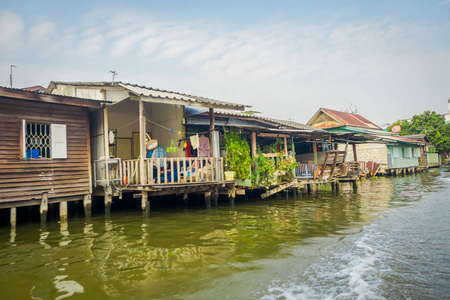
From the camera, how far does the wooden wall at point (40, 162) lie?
342 inches

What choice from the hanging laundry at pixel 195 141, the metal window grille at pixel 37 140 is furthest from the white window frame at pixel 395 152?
the metal window grille at pixel 37 140

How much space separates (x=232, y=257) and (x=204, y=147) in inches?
266

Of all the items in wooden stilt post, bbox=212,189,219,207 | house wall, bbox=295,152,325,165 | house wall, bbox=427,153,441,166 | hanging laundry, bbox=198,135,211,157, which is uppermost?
hanging laundry, bbox=198,135,211,157

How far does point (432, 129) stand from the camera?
44438 millimetres

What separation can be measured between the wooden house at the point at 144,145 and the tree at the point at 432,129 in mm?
44068

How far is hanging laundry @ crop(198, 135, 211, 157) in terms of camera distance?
1191cm

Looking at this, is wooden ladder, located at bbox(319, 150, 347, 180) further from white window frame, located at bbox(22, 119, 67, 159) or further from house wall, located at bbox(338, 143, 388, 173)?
house wall, located at bbox(338, 143, 388, 173)

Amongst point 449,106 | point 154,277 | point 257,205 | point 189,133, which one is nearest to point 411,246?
point 154,277

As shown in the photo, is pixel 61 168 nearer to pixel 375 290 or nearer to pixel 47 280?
pixel 47 280

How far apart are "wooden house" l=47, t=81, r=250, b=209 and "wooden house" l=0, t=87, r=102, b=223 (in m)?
0.67

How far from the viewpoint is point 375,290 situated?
4.27m

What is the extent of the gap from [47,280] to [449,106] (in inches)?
3543

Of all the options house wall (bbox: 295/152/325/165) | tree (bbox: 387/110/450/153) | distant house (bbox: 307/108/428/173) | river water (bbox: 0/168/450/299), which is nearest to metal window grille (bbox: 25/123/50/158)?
river water (bbox: 0/168/450/299)

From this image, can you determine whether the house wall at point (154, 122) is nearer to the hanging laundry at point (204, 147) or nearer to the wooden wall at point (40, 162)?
the hanging laundry at point (204, 147)
